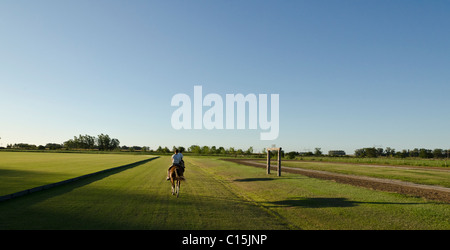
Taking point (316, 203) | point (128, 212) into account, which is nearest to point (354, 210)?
point (316, 203)

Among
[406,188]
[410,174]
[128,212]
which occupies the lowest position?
[410,174]

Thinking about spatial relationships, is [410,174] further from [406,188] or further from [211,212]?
[211,212]

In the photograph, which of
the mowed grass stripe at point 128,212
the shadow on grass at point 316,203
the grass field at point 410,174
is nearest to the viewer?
the mowed grass stripe at point 128,212

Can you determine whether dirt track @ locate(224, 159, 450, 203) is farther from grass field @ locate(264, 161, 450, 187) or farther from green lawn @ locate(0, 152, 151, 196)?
green lawn @ locate(0, 152, 151, 196)

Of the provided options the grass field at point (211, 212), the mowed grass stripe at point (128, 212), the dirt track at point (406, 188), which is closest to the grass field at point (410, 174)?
the dirt track at point (406, 188)

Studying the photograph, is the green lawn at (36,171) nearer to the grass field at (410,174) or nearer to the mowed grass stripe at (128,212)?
the mowed grass stripe at (128,212)

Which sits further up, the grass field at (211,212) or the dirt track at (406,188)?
the grass field at (211,212)

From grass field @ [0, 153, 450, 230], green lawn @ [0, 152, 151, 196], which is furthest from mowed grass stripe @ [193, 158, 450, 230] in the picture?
green lawn @ [0, 152, 151, 196]

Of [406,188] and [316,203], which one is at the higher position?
[316,203]

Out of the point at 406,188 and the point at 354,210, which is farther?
the point at 406,188
